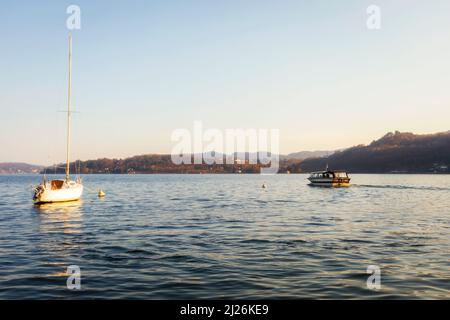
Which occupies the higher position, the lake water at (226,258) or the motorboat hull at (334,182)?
the motorboat hull at (334,182)

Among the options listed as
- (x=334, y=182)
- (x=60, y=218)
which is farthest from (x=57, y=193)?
(x=334, y=182)

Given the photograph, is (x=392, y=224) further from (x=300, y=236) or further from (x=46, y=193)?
(x=46, y=193)

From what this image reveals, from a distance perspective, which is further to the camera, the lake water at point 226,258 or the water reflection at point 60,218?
the water reflection at point 60,218

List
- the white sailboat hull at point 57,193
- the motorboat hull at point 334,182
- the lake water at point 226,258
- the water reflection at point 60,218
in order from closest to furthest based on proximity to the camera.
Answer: the lake water at point 226,258
the water reflection at point 60,218
the white sailboat hull at point 57,193
the motorboat hull at point 334,182

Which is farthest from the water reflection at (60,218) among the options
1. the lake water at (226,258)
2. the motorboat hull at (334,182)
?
the motorboat hull at (334,182)

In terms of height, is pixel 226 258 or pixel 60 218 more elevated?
pixel 226 258

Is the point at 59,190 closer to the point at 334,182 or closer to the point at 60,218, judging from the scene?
the point at 60,218

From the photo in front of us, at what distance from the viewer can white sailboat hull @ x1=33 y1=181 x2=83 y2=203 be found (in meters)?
51.2

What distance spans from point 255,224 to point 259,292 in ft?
65.9

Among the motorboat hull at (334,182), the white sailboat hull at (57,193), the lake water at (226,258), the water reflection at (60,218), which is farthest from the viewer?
the motorboat hull at (334,182)

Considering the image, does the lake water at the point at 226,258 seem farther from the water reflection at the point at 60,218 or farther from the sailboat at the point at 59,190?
the sailboat at the point at 59,190

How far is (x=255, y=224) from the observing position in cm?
3469

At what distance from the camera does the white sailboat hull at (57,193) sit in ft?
168

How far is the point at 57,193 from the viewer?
52.2 metres
